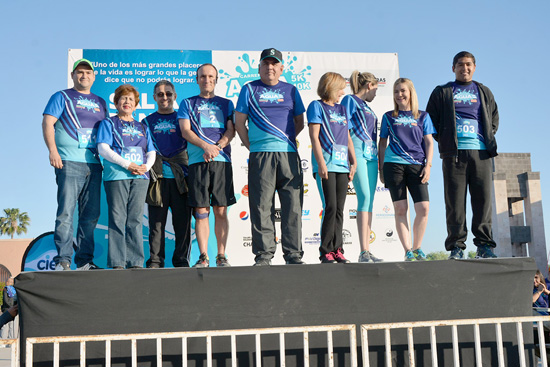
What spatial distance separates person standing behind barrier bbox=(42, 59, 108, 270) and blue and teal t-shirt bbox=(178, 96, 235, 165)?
762 mm

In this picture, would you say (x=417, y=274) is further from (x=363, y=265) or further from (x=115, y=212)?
(x=115, y=212)

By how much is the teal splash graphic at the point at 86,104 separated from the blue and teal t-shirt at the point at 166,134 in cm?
47

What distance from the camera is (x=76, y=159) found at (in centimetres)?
420

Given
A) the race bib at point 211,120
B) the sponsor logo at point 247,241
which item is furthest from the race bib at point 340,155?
the sponsor logo at point 247,241

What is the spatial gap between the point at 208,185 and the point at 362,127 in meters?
1.52

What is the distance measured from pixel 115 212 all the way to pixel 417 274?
2.32m

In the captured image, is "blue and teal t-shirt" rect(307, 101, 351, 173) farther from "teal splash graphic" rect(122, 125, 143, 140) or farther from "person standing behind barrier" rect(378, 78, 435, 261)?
"teal splash graphic" rect(122, 125, 143, 140)

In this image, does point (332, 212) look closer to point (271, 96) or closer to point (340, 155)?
point (340, 155)

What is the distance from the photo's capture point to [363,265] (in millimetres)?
3627

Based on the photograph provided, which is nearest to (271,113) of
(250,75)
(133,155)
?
(133,155)

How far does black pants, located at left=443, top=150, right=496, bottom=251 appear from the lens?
14.2ft

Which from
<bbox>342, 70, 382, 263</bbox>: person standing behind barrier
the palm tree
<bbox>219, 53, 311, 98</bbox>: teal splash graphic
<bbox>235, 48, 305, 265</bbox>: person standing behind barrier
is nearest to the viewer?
<bbox>235, 48, 305, 265</bbox>: person standing behind barrier

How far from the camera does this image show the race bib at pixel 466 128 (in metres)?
4.46

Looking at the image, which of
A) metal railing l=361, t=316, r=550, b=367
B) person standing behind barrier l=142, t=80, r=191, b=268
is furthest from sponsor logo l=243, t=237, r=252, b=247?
metal railing l=361, t=316, r=550, b=367
